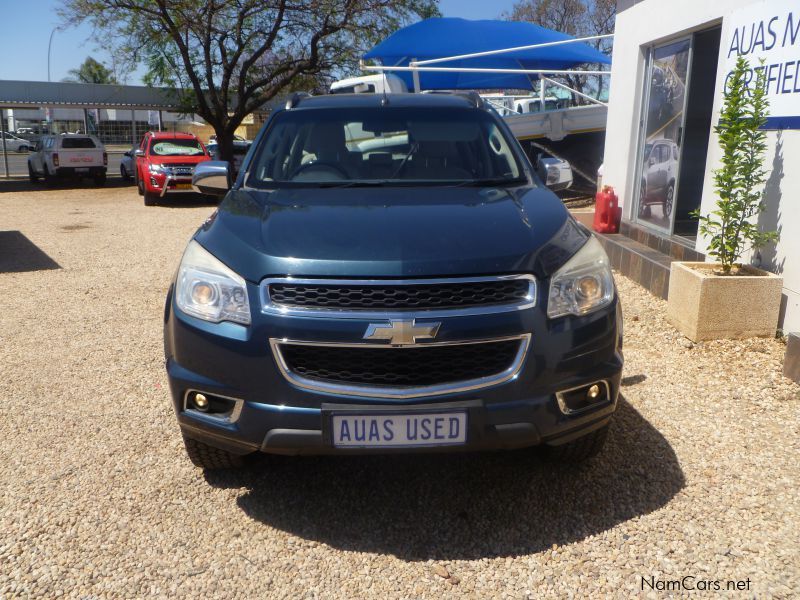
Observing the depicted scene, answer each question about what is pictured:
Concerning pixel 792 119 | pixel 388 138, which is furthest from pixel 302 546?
pixel 792 119

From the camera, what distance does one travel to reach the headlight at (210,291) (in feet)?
8.86

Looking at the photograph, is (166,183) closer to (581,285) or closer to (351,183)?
(351,183)

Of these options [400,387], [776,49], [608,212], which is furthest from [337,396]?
[608,212]

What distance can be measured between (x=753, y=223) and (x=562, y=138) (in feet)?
32.3

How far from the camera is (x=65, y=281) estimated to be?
8086 millimetres

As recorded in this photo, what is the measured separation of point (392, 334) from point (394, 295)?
0.14m

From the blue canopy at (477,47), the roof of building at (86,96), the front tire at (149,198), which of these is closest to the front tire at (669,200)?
the blue canopy at (477,47)

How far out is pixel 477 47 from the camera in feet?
45.9

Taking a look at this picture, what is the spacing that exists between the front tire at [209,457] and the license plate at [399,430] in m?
0.77

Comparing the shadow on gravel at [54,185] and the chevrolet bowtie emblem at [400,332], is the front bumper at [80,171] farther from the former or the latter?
the chevrolet bowtie emblem at [400,332]

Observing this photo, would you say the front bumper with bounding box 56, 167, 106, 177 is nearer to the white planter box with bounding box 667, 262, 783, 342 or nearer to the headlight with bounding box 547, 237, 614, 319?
the white planter box with bounding box 667, 262, 783, 342

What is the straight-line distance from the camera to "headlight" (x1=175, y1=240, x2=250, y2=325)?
2699 millimetres

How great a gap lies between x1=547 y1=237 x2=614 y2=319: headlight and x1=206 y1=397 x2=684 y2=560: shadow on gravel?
0.91m

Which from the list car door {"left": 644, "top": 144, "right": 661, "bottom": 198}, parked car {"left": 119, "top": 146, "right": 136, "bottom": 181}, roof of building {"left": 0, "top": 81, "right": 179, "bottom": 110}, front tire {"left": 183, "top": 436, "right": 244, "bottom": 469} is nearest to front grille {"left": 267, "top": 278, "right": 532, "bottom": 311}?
front tire {"left": 183, "top": 436, "right": 244, "bottom": 469}
